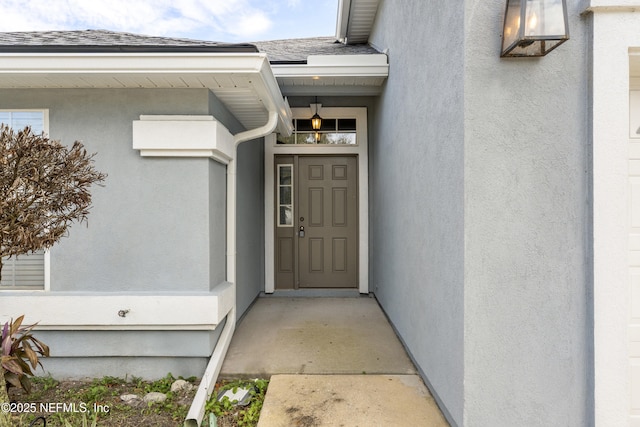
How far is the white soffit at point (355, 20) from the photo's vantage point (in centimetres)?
501

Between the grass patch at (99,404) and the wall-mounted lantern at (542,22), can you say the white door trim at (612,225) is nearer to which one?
the wall-mounted lantern at (542,22)

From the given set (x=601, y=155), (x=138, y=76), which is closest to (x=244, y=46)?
(x=138, y=76)

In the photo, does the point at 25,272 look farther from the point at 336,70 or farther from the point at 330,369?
the point at 336,70

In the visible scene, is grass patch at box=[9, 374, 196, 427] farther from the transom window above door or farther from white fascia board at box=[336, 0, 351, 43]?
white fascia board at box=[336, 0, 351, 43]

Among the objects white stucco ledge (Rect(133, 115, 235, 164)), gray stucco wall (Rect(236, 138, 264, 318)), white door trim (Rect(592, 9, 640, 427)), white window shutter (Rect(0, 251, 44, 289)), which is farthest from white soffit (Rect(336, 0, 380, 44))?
white window shutter (Rect(0, 251, 44, 289))

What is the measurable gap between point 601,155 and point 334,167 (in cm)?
379

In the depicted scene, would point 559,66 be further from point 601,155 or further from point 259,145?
point 259,145

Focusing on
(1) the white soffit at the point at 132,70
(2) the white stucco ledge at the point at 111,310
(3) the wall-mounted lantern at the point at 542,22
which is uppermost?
(1) the white soffit at the point at 132,70

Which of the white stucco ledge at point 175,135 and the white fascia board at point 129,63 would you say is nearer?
the white fascia board at point 129,63

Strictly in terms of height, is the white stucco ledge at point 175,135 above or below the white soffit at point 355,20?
below

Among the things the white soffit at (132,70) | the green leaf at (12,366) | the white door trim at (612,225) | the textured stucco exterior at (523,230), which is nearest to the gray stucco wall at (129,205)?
the white soffit at (132,70)

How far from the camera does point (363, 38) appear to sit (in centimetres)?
589

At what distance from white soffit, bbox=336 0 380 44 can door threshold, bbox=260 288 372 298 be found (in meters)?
4.37

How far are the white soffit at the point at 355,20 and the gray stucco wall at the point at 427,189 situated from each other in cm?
109
